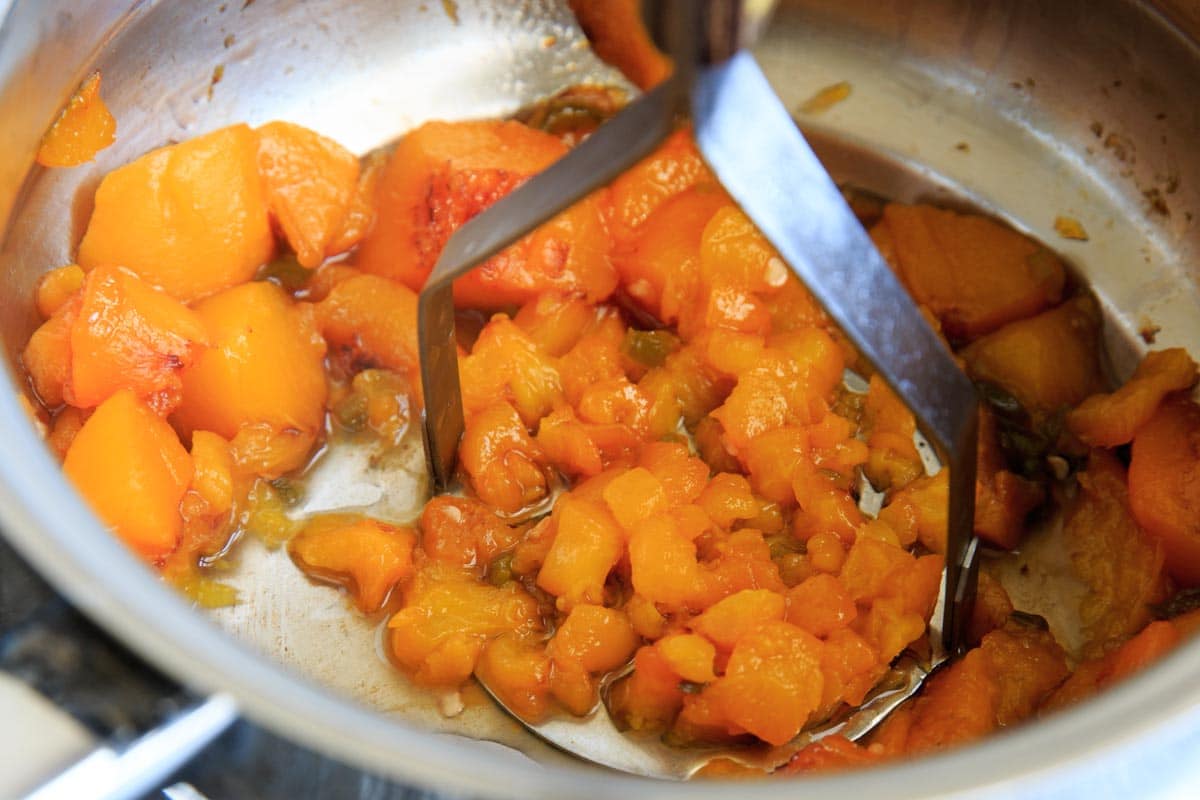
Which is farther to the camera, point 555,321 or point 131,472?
point 555,321

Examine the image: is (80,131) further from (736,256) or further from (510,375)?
(736,256)

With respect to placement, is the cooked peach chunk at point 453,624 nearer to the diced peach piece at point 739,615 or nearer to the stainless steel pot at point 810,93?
the stainless steel pot at point 810,93

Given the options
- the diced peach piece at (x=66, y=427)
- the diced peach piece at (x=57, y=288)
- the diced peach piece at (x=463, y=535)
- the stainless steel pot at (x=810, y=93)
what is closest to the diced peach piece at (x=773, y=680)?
the stainless steel pot at (x=810, y=93)

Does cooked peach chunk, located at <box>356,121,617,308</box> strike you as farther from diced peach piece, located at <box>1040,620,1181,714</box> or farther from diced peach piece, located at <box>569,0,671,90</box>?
diced peach piece, located at <box>1040,620,1181,714</box>

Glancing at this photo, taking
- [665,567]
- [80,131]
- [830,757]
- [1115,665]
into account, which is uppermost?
[80,131]

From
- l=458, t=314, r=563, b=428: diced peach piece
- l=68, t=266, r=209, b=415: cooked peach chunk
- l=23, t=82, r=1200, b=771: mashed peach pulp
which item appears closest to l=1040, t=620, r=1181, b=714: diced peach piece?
l=23, t=82, r=1200, b=771: mashed peach pulp

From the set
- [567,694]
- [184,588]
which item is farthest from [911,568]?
[184,588]

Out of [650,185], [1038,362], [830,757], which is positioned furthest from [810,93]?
[830,757]
